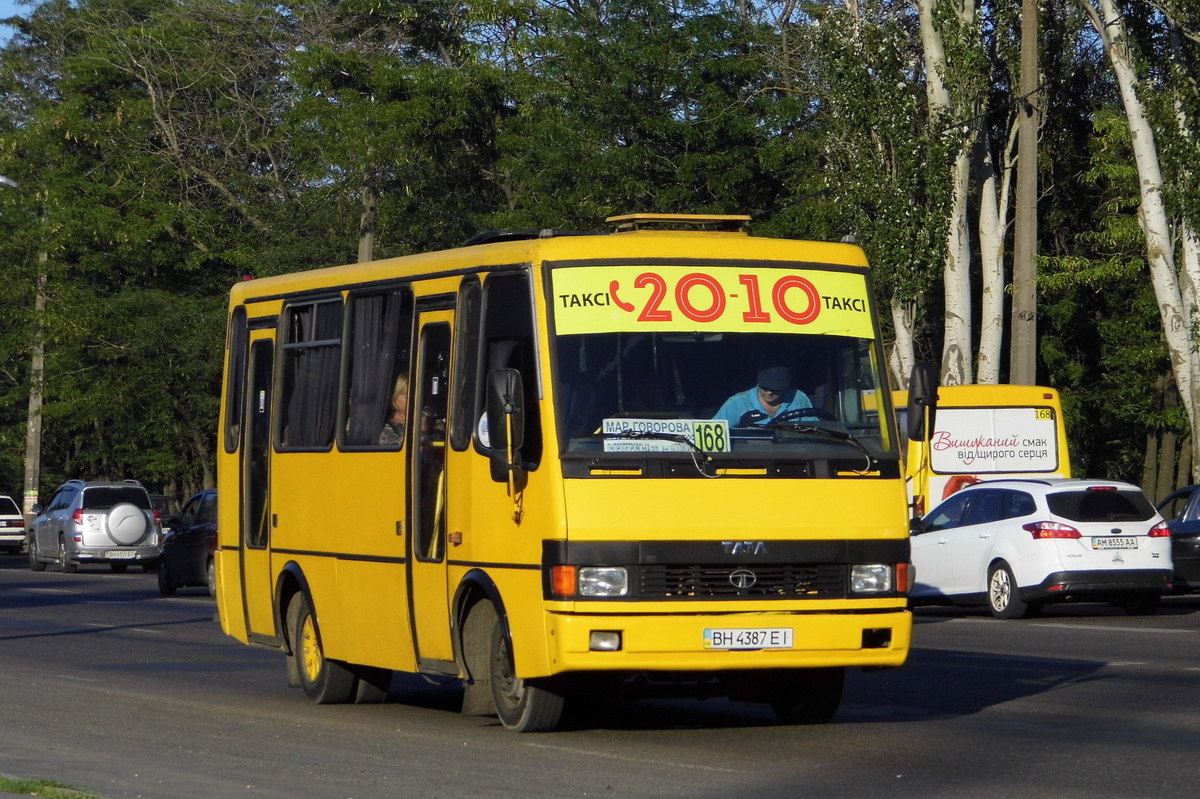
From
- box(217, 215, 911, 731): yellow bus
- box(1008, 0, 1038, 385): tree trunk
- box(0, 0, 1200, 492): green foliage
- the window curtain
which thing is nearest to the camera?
box(217, 215, 911, 731): yellow bus

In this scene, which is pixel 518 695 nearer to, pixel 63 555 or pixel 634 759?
pixel 634 759

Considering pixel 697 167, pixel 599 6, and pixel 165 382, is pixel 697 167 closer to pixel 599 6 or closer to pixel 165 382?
pixel 599 6

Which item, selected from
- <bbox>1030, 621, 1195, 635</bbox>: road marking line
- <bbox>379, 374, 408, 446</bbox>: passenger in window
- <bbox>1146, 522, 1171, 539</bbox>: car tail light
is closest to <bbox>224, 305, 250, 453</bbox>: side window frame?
<bbox>379, 374, 408, 446</bbox>: passenger in window

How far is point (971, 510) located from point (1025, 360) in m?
6.25

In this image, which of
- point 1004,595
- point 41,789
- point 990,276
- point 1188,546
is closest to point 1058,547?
point 1004,595

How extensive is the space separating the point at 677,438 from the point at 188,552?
21380mm

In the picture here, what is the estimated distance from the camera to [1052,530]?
2220 cm

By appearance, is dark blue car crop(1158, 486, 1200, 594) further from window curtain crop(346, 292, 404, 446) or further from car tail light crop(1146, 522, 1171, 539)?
window curtain crop(346, 292, 404, 446)

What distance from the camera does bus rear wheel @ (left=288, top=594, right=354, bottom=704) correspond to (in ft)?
45.6

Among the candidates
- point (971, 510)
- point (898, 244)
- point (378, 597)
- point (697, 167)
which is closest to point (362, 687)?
point (378, 597)

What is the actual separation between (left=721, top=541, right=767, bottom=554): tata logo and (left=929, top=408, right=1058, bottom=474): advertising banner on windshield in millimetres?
16255

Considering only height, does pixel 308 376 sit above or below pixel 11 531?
above

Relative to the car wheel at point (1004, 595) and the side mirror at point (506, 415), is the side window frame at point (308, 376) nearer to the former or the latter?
the side mirror at point (506, 415)

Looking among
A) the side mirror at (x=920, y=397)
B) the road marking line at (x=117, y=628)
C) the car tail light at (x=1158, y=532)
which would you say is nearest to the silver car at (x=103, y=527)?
the road marking line at (x=117, y=628)
